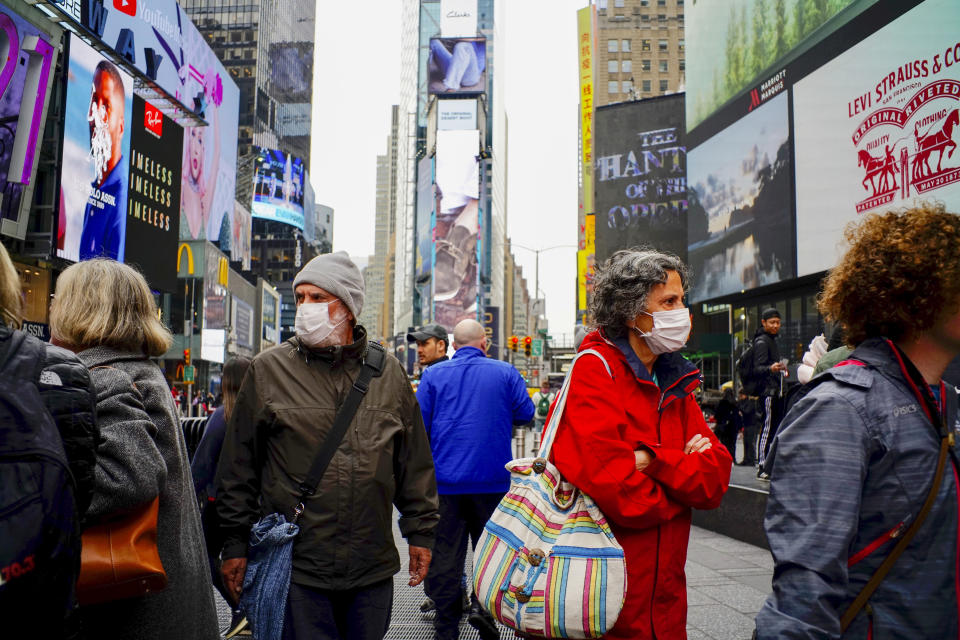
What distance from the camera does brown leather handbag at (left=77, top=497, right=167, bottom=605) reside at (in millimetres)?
2375

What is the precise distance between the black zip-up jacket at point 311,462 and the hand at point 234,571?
0.09 feet

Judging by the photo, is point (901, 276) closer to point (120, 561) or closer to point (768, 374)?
point (120, 561)

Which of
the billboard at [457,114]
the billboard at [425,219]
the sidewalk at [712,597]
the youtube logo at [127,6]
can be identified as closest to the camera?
the sidewalk at [712,597]

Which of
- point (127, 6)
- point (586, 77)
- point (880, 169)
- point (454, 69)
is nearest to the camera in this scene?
point (880, 169)

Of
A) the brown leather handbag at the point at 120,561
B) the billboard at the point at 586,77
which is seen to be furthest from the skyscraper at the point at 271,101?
the brown leather handbag at the point at 120,561

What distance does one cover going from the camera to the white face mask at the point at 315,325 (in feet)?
11.3

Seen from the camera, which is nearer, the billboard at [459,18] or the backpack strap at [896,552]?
the backpack strap at [896,552]

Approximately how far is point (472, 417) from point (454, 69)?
11330cm

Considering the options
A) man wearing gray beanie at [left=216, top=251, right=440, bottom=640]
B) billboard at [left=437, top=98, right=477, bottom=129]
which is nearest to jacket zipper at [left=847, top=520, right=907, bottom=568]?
man wearing gray beanie at [left=216, top=251, right=440, bottom=640]

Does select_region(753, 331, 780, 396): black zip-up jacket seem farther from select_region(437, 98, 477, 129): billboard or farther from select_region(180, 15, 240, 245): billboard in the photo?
select_region(437, 98, 477, 129): billboard

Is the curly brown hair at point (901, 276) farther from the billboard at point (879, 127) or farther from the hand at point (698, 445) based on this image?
the billboard at point (879, 127)

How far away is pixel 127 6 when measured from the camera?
36.1 meters

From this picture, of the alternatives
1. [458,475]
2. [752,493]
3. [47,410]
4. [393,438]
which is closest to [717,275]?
[752,493]

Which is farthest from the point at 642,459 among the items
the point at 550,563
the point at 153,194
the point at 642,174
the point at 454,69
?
the point at 454,69
